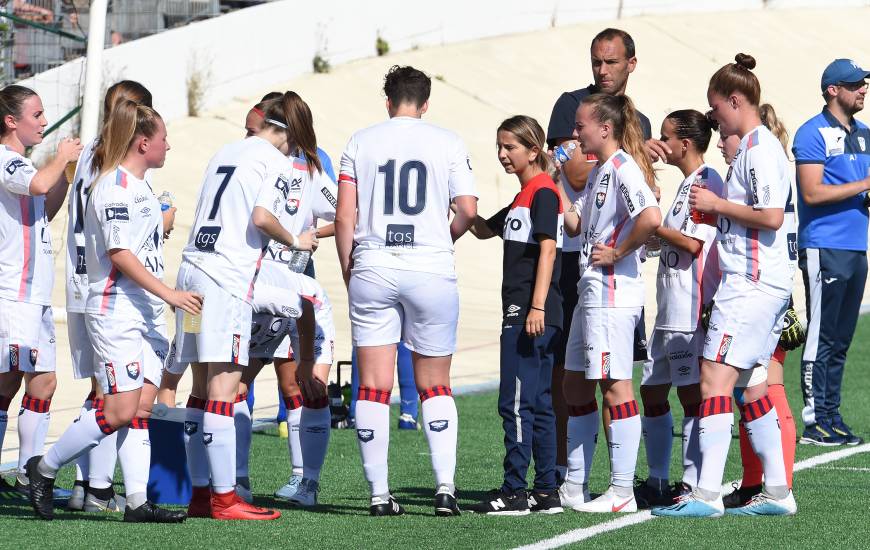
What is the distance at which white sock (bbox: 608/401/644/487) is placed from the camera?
24.2ft

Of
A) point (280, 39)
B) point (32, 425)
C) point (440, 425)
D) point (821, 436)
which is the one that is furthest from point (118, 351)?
point (280, 39)

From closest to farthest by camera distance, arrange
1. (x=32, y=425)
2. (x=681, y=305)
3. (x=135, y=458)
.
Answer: (x=135, y=458) < (x=681, y=305) < (x=32, y=425)

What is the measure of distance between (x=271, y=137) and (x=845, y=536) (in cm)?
344

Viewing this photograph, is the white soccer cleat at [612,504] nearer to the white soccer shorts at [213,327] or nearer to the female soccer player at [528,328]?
the female soccer player at [528,328]

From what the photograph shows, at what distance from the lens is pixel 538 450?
7535 mm

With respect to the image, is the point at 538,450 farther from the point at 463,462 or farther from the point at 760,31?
the point at 760,31

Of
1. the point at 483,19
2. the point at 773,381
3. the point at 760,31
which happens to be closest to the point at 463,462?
the point at 773,381

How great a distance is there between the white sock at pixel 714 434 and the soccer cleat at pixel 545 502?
80 cm

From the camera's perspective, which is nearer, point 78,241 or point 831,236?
point 78,241

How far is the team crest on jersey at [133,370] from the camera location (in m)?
7.01

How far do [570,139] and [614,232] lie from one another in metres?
1.13

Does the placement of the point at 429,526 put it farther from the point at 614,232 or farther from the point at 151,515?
the point at 614,232

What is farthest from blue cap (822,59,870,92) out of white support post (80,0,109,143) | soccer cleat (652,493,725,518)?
white support post (80,0,109,143)

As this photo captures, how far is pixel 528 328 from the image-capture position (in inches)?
294
